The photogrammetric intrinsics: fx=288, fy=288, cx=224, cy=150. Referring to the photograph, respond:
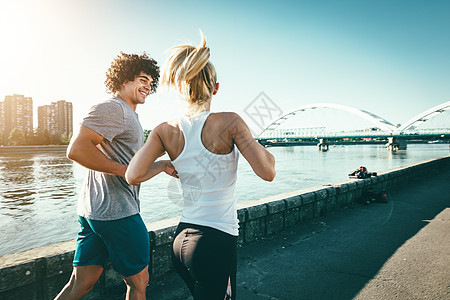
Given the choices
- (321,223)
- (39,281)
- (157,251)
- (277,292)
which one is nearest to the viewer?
(39,281)

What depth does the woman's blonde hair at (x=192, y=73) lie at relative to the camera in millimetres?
1219

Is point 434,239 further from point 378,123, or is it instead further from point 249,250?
point 378,123

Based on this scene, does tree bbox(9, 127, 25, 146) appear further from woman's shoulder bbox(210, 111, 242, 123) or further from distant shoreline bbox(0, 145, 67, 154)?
woman's shoulder bbox(210, 111, 242, 123)

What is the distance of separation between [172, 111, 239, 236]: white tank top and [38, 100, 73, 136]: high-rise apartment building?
13863cm

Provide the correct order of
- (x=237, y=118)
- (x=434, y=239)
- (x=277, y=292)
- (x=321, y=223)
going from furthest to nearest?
1. (x=321, y=223)
2. (x=434, y=239)
3. (x=277, y=292)
4. (x=237, y=118)

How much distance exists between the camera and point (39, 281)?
2.20 meters

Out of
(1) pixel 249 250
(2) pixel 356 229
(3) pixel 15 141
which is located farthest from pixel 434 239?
(3) pixel 15 141

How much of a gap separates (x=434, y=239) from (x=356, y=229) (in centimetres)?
105

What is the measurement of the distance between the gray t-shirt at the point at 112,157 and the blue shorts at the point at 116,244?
0.05 m

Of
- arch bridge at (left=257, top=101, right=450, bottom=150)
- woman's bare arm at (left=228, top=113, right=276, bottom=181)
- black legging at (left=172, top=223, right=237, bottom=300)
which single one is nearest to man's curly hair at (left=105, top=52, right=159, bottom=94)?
woman's bare arm at (left=228, top=113, right=276, bottom=181)

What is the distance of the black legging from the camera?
121cm

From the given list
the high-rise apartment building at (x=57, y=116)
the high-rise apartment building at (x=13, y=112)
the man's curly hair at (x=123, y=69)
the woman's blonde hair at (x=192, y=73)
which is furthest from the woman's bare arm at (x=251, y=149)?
the high-rise apartment building at (x=57, y=116)

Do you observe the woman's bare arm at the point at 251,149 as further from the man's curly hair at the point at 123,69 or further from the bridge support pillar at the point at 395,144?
the bridge support pillar at the point at 395,144

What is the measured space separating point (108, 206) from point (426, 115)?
315ft
